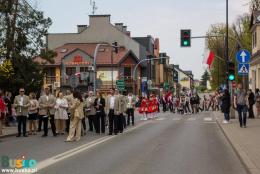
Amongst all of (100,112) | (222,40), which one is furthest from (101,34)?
(100,112)

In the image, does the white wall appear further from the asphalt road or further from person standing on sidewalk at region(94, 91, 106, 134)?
the asphalt road

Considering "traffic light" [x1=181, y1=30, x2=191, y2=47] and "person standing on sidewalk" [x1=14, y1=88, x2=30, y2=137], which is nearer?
"person standing on sidewalk" [x1=14, y1=88, x2=30, y2=137]

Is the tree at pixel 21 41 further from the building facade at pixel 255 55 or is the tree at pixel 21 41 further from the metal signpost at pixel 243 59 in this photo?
the building facade at pixel 255 55

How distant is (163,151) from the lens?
1512 centimetres

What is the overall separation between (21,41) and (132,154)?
17572mm

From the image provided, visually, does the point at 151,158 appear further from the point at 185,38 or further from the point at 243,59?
the point at 185,38

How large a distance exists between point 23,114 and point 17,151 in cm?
597

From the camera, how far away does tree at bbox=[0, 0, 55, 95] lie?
2941cm

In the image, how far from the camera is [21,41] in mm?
30406

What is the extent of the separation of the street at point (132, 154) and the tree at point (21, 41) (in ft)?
32.5

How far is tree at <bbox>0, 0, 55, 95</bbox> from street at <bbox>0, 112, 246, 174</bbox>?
9916 mm

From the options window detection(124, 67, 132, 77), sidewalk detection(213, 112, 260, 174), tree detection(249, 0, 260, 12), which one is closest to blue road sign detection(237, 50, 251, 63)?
sidewalk detection(213, 112, 260, 174)

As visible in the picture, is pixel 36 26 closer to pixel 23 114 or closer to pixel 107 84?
pixel 23 114

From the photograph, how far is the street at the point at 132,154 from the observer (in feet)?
37.9
